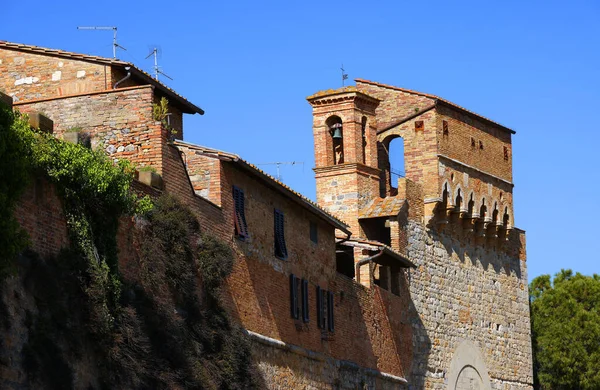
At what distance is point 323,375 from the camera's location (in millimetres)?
32156

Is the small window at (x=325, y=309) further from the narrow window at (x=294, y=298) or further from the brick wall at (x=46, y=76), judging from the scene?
the brick wall at (x=46, y=76)

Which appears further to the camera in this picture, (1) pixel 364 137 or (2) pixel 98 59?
(1) pixel 364 137

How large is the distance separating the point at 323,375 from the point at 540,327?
22.9 m

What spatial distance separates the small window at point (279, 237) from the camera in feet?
99.4

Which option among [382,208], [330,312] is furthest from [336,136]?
[330,312]

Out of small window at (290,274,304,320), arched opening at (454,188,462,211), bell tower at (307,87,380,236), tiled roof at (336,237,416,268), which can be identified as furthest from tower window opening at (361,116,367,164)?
small window at (290,274,304,320)

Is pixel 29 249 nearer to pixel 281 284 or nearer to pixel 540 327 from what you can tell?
pixel 281 284

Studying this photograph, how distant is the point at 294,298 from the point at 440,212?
12.2 metres

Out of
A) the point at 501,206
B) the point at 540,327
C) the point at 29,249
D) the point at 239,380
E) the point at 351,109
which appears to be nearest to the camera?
the point at 29,249

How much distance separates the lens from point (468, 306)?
142 feet

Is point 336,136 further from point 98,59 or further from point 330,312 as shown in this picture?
point 98,59

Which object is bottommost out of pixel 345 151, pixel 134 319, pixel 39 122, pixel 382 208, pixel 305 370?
pixel 305 370

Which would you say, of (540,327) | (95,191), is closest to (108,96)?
(95,191)

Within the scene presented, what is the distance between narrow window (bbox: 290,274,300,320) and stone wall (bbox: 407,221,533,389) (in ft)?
30.1
